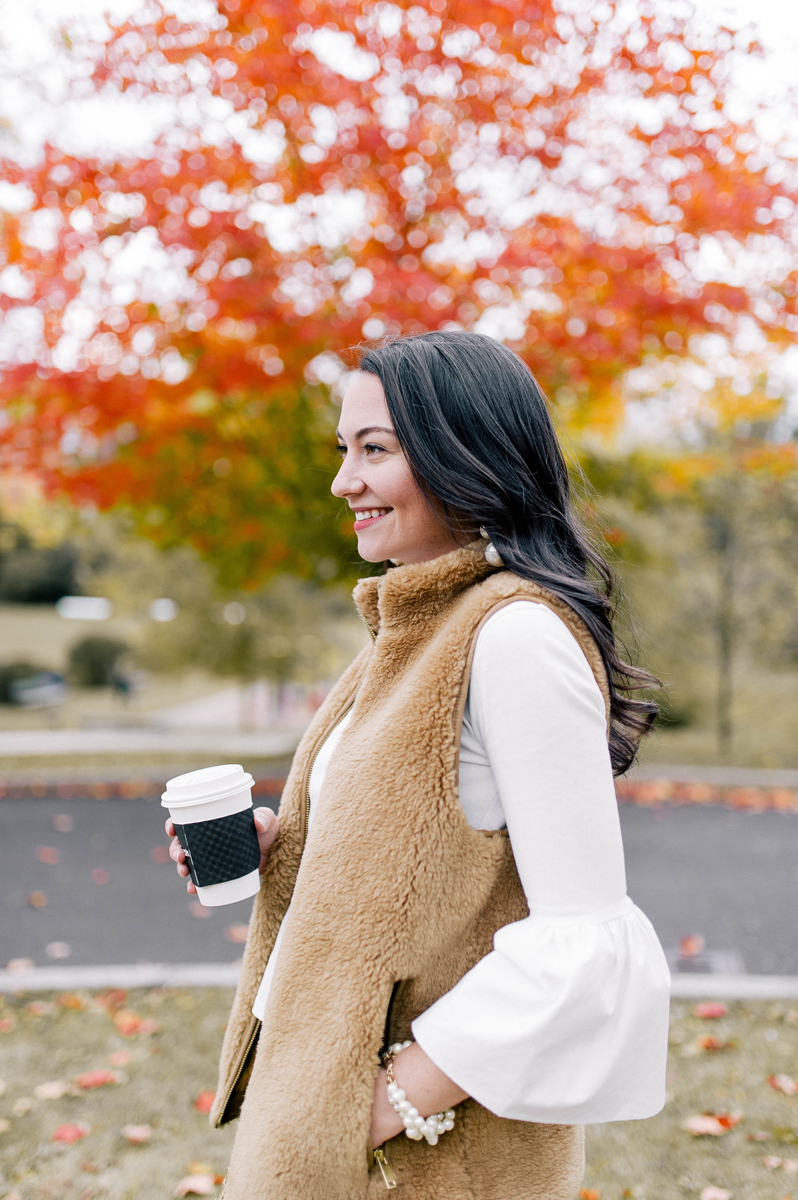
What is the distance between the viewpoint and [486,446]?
1.38 m

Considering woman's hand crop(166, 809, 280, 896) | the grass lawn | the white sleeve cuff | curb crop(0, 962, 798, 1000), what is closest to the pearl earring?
the white sleeve cuff

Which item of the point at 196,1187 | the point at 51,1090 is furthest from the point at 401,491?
the point at 51,1090

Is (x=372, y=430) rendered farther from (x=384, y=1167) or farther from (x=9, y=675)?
(x=9, y=675)

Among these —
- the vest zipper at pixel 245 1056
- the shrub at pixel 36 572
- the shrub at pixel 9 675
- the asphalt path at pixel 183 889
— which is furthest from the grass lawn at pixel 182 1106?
the shrub at pixel 36 572

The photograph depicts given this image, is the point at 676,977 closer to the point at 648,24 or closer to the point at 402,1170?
the point at 402,1170

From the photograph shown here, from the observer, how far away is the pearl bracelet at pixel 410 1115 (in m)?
1.22

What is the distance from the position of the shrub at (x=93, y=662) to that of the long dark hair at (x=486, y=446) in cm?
2150

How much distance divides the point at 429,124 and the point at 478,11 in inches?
29.2

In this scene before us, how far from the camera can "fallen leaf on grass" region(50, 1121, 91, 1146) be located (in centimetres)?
320

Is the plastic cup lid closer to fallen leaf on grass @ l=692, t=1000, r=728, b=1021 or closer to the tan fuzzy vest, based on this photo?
the tan fuzzy vest

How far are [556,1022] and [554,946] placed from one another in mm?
86

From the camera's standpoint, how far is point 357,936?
1.25 m

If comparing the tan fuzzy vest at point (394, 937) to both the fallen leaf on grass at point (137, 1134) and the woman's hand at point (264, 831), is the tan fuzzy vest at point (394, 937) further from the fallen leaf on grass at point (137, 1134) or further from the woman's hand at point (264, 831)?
the fallen leaf on grass at point (137, 1134)

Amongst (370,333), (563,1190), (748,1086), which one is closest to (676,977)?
(748,1086)
